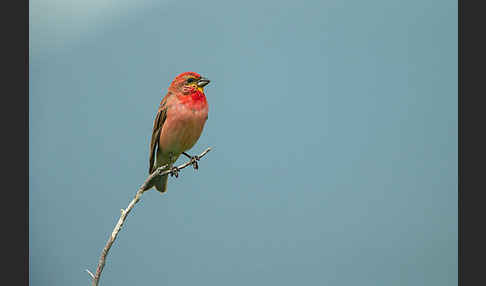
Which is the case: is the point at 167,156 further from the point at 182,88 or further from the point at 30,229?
the point at 30,229

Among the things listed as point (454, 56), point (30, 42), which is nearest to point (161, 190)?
point (30, 42)

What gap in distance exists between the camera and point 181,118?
8.61 feet

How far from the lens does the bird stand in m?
2.63

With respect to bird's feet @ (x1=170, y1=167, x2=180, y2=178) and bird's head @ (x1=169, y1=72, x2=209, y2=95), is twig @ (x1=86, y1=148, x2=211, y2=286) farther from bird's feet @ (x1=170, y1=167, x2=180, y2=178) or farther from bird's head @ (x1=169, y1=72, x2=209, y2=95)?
bird's head @ (x1=169, y1=72, x2=209, y2=95)

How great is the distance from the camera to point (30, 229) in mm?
3584

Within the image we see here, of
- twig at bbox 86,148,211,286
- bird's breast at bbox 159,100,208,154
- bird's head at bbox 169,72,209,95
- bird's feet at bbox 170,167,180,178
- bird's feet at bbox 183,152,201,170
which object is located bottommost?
twig at bbox 86,148,211,286

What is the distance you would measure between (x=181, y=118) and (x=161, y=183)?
0.39 m

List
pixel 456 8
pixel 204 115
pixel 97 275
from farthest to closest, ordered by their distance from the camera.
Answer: pixel 456 8 → pixel 204 115 → pixel 97 275

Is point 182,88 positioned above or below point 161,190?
above

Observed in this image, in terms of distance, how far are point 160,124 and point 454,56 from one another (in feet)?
6.42

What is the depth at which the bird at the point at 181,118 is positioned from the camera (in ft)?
8.63

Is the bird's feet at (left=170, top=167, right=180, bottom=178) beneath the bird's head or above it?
beneath

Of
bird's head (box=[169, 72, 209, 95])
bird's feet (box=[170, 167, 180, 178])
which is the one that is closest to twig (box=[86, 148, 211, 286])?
bird's feet (box=[170, 167, 180, 178])

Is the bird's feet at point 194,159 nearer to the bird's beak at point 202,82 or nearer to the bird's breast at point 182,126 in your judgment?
the bird's breast at point 182,126
